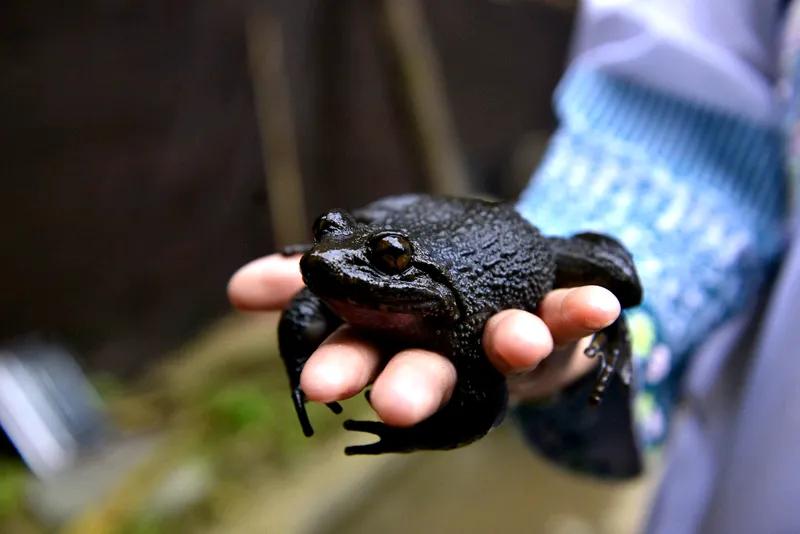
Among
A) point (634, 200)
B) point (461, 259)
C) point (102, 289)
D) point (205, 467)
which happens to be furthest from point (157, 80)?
point (461, 259)

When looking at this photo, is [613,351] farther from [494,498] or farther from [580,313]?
[494,498]

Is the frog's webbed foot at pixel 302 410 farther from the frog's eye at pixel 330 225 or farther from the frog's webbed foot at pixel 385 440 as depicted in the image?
the frog's eye at pixel 330 225

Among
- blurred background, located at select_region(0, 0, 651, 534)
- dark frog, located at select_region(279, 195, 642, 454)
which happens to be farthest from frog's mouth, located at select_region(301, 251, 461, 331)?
blurred background, located at select_region(0, 0, 651, 534)

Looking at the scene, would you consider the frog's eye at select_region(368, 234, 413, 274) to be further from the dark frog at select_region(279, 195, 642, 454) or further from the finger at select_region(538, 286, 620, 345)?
the finger at select_region(538, 286, 620, 345)

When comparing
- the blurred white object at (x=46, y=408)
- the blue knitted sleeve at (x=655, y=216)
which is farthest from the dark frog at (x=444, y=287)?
the blurred white object at (x=46, y=408)

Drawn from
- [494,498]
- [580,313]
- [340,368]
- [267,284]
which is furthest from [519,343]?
[494,498]

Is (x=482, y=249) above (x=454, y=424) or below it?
above
